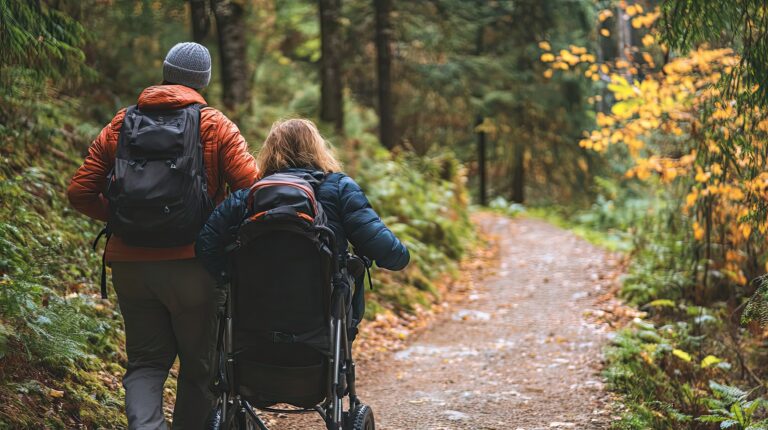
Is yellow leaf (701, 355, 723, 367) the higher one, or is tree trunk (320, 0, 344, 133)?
tree trunk (320, 0, 344, 133)

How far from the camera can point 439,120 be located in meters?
23.2

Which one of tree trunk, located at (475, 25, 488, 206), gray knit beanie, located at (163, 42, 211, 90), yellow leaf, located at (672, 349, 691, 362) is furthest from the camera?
tree trunk, located at (475, 25, 488, 206)

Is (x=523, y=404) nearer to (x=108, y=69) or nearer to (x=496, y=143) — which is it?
(x=108, y=69)

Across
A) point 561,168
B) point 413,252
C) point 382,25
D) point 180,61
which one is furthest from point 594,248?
point 180,61

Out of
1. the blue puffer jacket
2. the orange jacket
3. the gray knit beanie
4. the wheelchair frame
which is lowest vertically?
the wheelchair frame

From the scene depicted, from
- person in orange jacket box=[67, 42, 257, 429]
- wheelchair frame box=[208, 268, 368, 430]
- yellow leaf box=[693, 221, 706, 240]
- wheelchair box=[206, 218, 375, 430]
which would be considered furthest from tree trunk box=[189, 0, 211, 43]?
wheelchair box=[206, 218, 375, 430]

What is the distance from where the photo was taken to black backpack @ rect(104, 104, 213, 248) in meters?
3.45

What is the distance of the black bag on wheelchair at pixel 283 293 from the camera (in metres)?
3.33

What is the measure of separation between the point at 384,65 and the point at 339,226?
13359 millimetres

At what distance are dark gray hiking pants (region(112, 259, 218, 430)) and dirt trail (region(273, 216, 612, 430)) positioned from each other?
5.55 feet

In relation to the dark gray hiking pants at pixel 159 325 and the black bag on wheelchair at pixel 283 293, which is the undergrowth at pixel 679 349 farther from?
the dark gray hiking pants at pixel 159 325

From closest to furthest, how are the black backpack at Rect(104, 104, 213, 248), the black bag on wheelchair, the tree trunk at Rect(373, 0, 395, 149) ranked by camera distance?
the black bag on wheelchair < the black backpack at Rect(104, 104, 213, 248) < the tree trunk at Rect(373, 0, 395, 149)

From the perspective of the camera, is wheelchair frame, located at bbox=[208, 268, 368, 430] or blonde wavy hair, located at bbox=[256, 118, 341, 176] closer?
wheelchair frame, located at bbox=[208, 268, 368, 430]

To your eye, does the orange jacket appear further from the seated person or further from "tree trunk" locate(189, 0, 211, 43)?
"tree trunk" locate(189, 0, 211, 43)
